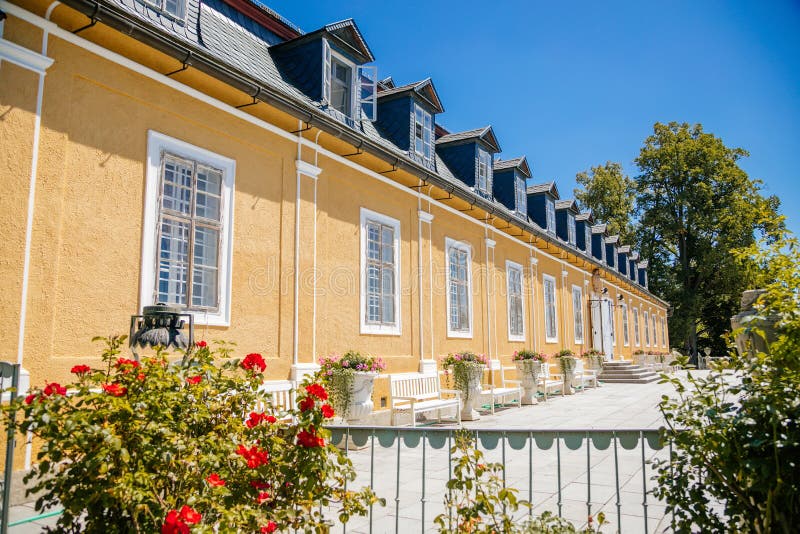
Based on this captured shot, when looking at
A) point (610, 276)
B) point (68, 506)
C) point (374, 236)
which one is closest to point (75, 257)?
point (68, 506)

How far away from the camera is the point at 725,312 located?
40750mm

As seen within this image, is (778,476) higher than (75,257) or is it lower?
lower

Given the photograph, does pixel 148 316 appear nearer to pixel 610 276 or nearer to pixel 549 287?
pixel 549 287

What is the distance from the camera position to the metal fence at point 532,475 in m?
3.54

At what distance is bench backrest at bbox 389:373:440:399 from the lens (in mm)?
10117

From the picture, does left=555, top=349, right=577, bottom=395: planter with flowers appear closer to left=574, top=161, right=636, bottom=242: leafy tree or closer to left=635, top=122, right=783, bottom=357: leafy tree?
left=635, top=122, right=783, bottom=357: leafy tree

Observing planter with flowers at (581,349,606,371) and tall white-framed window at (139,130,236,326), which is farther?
planter with flowers at (581,349,606,371)

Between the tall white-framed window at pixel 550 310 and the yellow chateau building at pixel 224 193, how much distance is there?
4.82 metres

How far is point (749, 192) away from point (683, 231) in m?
4.11

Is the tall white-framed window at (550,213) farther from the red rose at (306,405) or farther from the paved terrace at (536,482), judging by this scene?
the red rose at (306,405)

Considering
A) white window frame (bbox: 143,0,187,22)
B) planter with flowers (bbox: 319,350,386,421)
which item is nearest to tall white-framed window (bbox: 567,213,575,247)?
planter with flowers (bbox: 319,350,386,421)

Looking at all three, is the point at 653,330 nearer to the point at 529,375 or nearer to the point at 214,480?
the point at 529,375

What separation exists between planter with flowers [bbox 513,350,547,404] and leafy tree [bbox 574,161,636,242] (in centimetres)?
2478

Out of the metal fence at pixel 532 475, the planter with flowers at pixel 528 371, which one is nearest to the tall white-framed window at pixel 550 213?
the planter with flowers at pixel 528 371
